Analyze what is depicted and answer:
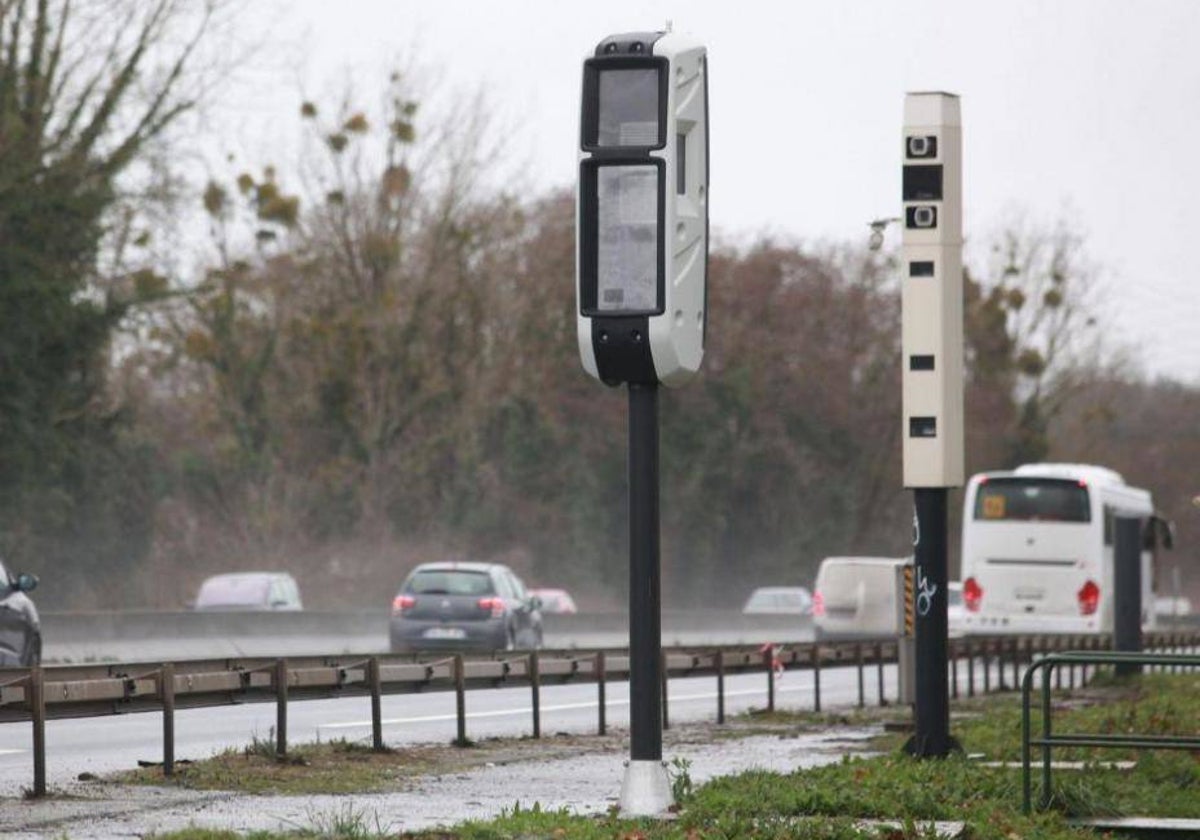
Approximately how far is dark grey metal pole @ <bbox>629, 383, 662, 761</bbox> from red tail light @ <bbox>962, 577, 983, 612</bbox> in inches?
1385

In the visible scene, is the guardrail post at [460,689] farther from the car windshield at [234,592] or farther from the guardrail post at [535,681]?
the car windshield at [234,592]

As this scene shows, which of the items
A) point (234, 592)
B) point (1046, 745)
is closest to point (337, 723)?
point (1046, 745)

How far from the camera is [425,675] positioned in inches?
837

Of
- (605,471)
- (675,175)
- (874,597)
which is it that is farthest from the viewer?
(605,471)

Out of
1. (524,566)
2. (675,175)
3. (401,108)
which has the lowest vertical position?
(524,566)

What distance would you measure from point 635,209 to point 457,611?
2839 cm

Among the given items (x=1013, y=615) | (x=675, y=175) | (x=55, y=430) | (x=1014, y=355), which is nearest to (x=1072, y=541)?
(x=1013, y=615)

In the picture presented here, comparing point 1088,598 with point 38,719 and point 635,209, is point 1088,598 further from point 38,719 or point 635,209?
point 635,209

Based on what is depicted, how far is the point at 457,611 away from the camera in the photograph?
40.9m

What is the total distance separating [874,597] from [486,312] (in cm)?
2996

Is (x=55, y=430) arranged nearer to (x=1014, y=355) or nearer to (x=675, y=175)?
(x=675, y=175)

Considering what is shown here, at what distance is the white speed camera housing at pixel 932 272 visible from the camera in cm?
1809

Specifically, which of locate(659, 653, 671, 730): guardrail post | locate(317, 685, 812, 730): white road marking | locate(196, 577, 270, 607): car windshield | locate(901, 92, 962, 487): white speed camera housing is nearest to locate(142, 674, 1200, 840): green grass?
locate(901, 92, 962, 487): white speed camera housing

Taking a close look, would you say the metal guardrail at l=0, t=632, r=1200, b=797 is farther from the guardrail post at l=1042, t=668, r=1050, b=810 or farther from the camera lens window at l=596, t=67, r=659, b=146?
the guardrail post at l=1042, t=668, r=1050, b=810
